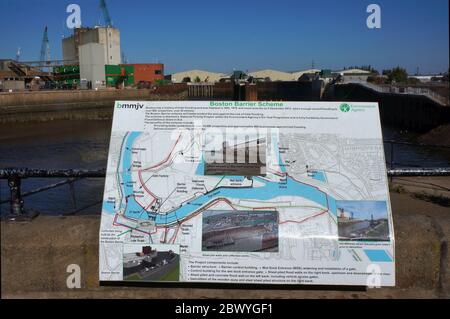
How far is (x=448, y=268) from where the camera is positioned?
11.4ft

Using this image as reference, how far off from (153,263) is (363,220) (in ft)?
5.02

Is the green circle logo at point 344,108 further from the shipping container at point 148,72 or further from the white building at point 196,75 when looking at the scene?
the white building at point 196,75

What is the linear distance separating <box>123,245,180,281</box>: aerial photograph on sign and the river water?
20.1ft

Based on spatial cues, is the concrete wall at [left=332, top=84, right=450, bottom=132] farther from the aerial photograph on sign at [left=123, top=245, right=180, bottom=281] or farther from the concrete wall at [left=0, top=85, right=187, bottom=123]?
the concrete wall at [left=0, top=85, right=187, bottom=123]

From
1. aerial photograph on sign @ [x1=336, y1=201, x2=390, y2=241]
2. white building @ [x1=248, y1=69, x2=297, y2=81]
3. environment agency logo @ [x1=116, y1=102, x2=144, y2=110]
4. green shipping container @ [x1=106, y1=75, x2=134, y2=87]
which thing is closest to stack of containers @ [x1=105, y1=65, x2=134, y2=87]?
green shipping container @ [x1=106, y1=75, x2=134, y2=87]

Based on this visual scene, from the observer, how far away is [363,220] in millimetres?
3254

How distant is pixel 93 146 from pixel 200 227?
3646 centimetres

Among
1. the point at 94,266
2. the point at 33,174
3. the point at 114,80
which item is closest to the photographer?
the point at 94,266

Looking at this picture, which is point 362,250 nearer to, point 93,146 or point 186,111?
point 186,111

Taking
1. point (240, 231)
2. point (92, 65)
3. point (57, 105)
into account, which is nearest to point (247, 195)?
point (240, 231)

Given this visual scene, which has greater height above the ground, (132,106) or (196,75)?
(196,75)

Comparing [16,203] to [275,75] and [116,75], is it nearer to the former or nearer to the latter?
[116,75]

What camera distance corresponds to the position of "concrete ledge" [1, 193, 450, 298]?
3459 millimetres

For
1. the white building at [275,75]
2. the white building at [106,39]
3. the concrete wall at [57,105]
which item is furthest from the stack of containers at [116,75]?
the white building at [275,75]
